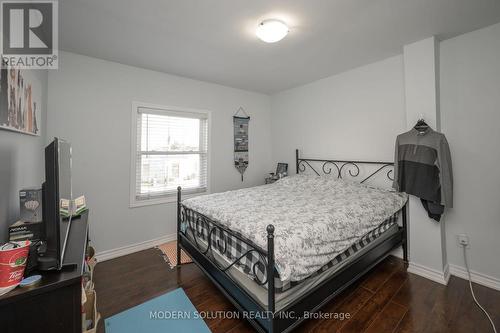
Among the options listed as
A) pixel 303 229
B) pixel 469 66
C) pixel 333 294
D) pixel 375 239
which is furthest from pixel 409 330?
pixel 469 66

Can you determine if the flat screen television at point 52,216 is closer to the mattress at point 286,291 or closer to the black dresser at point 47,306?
the black dresser at point 47,306

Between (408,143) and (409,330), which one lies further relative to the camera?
(408,143)

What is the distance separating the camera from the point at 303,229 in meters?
1.54

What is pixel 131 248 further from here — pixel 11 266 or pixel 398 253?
pixel 398 253

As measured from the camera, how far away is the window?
2971 millimetres

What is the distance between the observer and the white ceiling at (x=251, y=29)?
68.7 inches

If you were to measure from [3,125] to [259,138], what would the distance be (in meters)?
3.56

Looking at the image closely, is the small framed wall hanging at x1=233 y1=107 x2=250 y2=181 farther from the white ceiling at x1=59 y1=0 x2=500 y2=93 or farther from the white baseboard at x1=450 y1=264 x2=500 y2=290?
the white baseboard at x1=450 y1=264 x2=500 y2=290

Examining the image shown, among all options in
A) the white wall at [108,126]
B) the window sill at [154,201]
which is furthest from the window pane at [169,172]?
the white wall at [108,126]

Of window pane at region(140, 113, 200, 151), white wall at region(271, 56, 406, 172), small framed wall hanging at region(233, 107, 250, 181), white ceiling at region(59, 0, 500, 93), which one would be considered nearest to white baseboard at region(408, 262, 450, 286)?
white wall at region(271, 56, 406, 172)

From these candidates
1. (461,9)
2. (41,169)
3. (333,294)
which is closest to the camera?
(333,294)

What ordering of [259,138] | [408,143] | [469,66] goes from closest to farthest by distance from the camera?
[469,66]
[408,143]
[259,138]

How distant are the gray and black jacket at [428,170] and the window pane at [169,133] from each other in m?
2.92

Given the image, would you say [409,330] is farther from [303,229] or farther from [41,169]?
[41,169]
